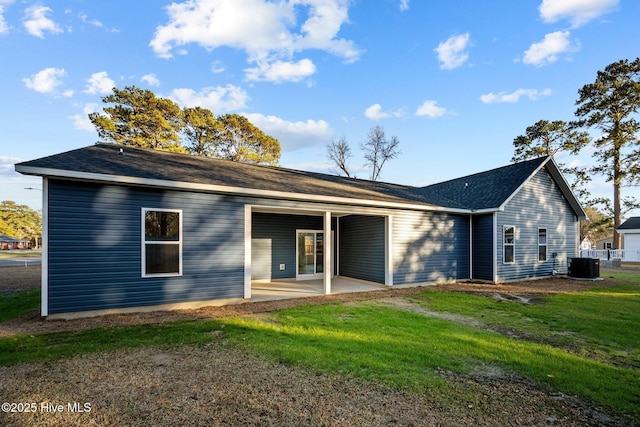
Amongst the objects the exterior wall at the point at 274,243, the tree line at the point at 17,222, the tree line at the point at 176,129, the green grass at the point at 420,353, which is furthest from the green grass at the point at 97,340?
the tree line at the point at 17,222

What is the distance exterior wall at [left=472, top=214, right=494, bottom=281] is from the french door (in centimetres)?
614

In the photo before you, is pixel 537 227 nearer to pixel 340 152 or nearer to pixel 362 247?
pixel 362 247

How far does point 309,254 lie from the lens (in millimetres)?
12281

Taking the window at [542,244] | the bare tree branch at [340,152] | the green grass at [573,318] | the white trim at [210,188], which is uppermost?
the bare tree branch at [340,152]

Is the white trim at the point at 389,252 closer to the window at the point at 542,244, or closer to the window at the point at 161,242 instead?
the window at the point at 161,242

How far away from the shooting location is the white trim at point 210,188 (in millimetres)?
5653

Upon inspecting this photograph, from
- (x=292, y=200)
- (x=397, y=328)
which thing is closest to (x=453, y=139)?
(x=292, y=200)

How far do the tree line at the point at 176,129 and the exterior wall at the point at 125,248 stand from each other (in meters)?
18.5

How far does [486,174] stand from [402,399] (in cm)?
1423

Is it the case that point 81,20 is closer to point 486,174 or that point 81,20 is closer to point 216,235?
point 216,235

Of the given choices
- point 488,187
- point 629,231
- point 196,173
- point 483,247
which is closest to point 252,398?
point 196,173

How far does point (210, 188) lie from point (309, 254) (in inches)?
236

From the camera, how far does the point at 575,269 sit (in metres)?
13.0

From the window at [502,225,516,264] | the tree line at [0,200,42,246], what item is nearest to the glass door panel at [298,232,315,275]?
the window at [502,225,516,264]
